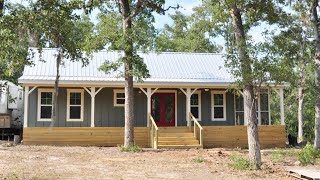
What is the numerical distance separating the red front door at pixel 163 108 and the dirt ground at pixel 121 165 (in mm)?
5338

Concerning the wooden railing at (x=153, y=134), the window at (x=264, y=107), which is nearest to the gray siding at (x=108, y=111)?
the wooden railing at (x=153, y=134)

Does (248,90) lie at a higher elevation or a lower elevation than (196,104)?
higher

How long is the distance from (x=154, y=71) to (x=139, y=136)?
13.3 feet

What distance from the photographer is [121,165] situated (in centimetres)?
1220

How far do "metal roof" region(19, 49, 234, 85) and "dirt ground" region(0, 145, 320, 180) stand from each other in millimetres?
Result: 4274

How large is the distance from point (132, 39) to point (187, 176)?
7093mm

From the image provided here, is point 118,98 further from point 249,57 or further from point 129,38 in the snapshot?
point 249,57

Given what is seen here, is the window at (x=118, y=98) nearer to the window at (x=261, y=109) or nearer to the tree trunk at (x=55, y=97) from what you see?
the tree trunk at (x=55, y=97)

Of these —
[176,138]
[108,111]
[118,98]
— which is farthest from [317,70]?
[108,111]

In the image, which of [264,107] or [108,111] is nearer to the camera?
[108,111]

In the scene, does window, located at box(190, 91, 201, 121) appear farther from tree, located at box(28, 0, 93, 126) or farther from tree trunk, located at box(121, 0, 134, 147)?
tree, located at box(28, 0, 93, 126)

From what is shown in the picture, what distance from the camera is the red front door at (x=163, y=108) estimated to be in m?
21.1

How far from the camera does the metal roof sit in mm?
19172

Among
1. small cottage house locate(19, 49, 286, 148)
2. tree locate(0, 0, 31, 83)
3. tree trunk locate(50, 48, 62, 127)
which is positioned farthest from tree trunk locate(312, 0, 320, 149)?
tree locate(0, 0, 31, 83)
